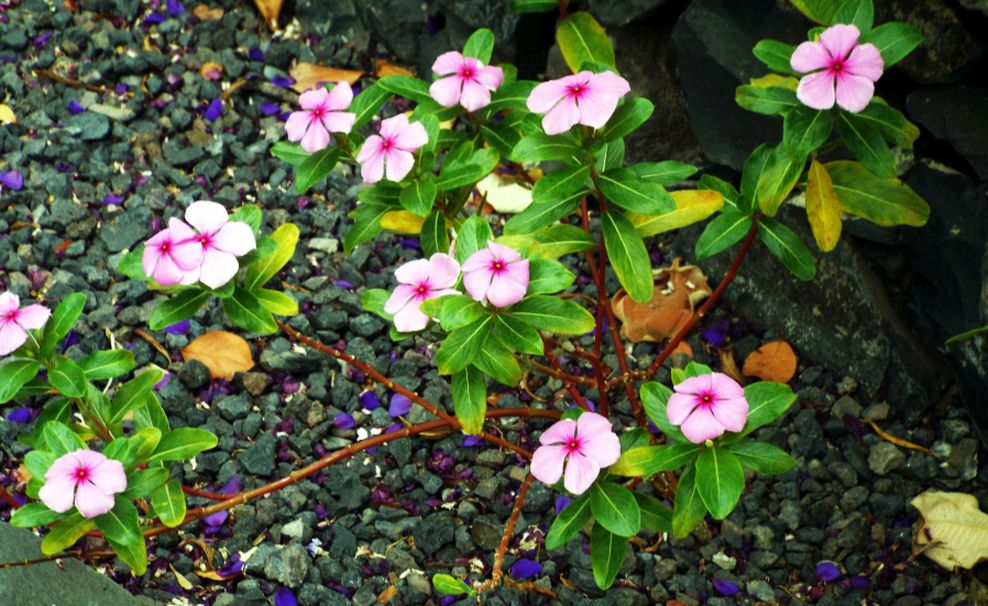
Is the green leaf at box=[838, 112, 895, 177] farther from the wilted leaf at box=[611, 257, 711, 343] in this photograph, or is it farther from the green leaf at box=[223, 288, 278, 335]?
the green leaf at box=[223, 288, 278, 335]

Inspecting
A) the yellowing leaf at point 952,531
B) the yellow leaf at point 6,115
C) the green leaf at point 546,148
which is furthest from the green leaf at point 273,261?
the yellow leaf at point 6,115

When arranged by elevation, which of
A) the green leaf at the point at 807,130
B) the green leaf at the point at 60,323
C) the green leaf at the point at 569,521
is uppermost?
the green leaf at the point at 807,130

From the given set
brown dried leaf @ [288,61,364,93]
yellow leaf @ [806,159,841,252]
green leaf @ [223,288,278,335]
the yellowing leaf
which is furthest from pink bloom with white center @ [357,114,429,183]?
brown dried leaf @ [288,61,364,93]

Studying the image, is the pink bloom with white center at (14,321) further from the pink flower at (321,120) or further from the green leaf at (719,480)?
the green leaf at (719,480)

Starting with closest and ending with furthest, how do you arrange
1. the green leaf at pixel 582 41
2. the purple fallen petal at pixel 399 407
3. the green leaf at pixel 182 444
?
the green leaf at pixel 182 444 → the green leaf at pixel 582 41 → the purple fallen petal at pixel 399 407

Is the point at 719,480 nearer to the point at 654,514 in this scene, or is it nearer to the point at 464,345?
the point at 654,514

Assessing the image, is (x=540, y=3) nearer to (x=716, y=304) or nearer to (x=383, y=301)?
(x=383, y=301)

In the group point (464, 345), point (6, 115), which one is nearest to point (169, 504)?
point (464, 345)
